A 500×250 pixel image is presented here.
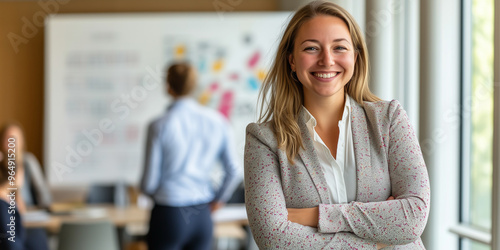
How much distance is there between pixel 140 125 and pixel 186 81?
10.1 feet

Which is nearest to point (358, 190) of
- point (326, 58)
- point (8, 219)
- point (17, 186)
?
point (326, 58)

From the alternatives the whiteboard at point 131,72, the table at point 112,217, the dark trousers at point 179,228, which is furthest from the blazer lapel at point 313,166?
the whiteboard at point 131,72

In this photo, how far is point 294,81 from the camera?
1.77 meters

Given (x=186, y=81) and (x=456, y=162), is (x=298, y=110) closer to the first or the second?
(x=186, y=81)

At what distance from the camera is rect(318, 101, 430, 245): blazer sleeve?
5.16 feet

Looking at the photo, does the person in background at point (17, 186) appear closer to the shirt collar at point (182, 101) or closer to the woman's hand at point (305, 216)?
the shirt collar at point (182, 101)

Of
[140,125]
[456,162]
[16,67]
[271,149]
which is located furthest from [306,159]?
[16,67]

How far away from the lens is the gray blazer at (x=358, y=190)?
5.18 feet

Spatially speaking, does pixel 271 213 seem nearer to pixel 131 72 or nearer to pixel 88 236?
pixel 88 236

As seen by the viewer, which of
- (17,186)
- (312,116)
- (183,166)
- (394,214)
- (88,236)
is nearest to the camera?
(394,214)

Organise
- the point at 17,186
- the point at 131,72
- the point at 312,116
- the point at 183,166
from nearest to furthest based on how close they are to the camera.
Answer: the point at 312,116, the point at 183,166, the point at 17,186, the point at 131,72

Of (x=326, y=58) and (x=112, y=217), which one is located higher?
(x=326, y=58)

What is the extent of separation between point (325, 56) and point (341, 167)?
0.31 meters

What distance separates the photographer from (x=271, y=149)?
1.68m
